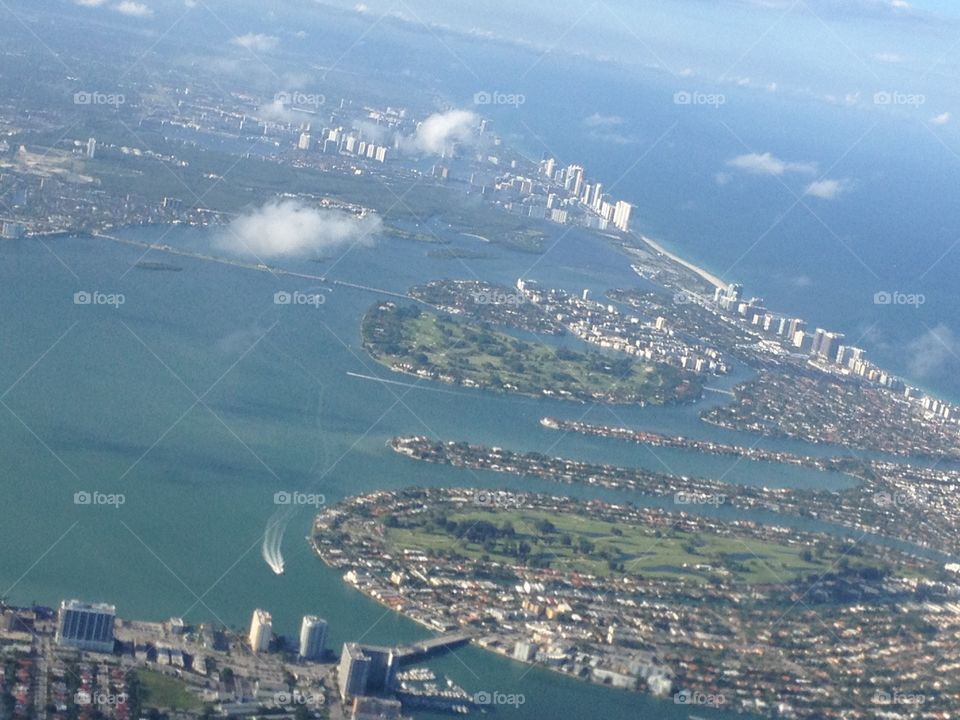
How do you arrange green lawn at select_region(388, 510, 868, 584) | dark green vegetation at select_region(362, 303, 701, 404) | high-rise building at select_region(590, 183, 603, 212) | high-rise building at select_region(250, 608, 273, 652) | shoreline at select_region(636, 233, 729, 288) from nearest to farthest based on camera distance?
high-rise building at select_region(250, 608, 273, 652) < green lawn at select_region(388, 510, 868, 584) < dark green vegetation at select_region(362, 303, 701, 404) < shoreline at select_region(636, 233, 729, 288) < high-rise building at select_region(590, 183, 603, 212)

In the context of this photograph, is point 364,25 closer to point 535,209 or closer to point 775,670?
point 535,209

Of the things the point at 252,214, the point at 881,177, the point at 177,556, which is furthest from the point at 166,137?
the point at 881,177

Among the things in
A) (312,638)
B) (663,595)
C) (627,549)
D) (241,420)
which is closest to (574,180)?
(241,420)

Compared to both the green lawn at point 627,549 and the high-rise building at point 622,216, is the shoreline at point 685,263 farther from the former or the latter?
the green lawn at point 627,549

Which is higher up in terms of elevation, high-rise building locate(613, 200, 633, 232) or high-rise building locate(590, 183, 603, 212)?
high-rise building locate(590, 183, 603, 212)

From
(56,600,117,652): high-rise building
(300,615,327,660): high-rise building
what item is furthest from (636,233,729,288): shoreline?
(56,600,117,652): high-rise building

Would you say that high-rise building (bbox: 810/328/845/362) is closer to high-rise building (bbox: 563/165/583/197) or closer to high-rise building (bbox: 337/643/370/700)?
high-rise building (bbox: 563/165/583/197)

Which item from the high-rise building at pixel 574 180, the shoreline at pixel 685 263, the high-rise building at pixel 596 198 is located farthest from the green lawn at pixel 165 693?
the high-rise building at pixel 574 180
